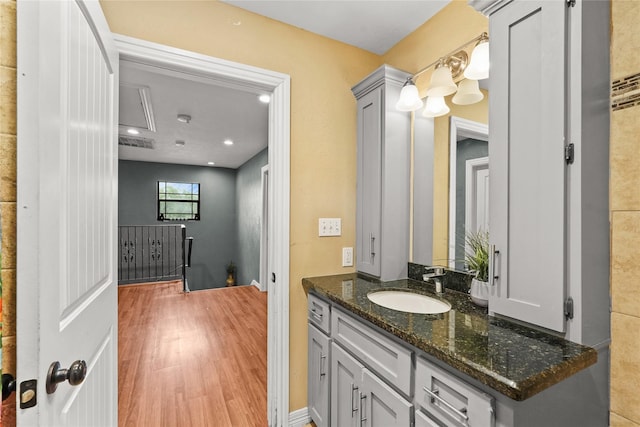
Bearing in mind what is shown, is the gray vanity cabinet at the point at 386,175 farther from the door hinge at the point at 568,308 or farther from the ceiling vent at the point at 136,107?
the ceiling vent at the point at 136,107

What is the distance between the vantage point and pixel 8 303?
712 millimetres

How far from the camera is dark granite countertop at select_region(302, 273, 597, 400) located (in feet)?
2.37

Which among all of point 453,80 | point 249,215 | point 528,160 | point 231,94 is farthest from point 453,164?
point 249,215

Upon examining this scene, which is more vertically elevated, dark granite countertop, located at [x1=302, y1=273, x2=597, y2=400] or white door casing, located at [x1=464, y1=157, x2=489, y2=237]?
white door casing, located at [x1=464, y1=157, x2=489, y2=237]

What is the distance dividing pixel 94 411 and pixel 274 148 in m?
1.41

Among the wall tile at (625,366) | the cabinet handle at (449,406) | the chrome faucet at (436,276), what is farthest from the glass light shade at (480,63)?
the cabinet handle at (449,406)

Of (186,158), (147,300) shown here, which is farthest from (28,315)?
(186,158)

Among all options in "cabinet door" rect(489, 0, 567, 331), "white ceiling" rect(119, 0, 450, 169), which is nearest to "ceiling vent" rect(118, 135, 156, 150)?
"white ceiling" rect(119, 0, 450, 169)

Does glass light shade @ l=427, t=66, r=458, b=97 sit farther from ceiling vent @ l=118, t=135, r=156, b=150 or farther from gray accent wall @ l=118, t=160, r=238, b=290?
gray accent wall @ l=118, t=160, r=238, b=290

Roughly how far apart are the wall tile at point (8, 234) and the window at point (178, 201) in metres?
6.54

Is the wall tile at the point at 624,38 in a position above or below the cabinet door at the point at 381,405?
above

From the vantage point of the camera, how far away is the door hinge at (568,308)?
0.89 metres

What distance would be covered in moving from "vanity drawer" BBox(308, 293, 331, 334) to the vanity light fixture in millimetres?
1230

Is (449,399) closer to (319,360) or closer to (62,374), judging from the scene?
(319,360)
